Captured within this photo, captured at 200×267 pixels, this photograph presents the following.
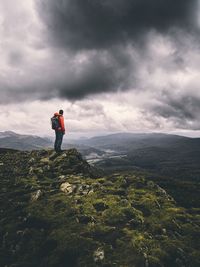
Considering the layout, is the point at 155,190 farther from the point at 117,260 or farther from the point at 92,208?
the point at 117,260

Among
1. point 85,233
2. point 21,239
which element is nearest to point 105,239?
point 85,233

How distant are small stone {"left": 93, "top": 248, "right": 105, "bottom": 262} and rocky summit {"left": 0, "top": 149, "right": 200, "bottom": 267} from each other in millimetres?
71

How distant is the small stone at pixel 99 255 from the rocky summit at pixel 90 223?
71mm

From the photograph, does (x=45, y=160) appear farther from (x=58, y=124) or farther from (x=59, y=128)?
(x=58, y=124)

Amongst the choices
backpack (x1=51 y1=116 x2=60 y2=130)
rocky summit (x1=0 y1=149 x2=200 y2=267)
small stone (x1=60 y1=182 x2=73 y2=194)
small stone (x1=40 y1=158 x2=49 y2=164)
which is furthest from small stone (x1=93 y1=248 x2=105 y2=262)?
backpack (x1=51 y1=116 x2=60 y2=130)

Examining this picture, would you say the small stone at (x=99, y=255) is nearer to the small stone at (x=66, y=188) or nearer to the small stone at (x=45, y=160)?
the small stone at (x=66, y=188)

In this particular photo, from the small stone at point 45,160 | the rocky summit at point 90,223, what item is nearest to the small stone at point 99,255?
the rocky summit at point 90,223

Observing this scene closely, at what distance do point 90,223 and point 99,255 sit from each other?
405 centimetres

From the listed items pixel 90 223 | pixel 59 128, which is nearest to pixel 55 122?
pixel 59 128

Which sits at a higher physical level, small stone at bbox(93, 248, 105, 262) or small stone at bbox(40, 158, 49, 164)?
small stone at bbox(40, 158, 49, 164)

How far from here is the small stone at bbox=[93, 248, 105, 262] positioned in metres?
20.0

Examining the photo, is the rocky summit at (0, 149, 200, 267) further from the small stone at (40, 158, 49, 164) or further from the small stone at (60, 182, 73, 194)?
the small stone at (40, 158, 49, 164)

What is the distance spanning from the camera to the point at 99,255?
2031cm

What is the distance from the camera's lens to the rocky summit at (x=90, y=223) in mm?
20719
